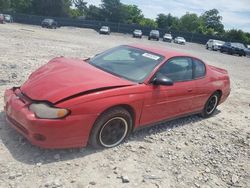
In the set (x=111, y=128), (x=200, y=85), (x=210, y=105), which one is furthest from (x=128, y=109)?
(x=210, y=105)

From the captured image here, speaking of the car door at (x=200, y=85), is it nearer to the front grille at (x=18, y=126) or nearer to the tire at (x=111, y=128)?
the tire at (x=111, y=128)

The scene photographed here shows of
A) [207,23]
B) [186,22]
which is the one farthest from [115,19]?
[207,23]

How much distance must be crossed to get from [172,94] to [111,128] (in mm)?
1336

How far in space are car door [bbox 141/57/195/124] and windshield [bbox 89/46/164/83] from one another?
0.20 m

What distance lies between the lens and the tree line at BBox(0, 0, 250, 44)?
225 feet

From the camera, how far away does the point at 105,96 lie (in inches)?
166

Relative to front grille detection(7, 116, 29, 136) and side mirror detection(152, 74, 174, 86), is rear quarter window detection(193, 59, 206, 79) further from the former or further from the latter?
front grille detection(7, 116, 29, 136)

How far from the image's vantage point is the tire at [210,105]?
21.5ft

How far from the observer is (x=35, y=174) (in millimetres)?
3727

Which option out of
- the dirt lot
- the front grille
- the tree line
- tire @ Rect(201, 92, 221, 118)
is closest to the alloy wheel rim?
the dirt lot

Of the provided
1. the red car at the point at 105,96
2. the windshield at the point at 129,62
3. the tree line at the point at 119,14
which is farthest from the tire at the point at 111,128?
the tree line at the point at 119,14

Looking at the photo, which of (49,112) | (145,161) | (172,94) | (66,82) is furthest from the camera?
(172,94)

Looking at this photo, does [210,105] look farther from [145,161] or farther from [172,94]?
[145,161]

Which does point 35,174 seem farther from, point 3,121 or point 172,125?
point 172,125
